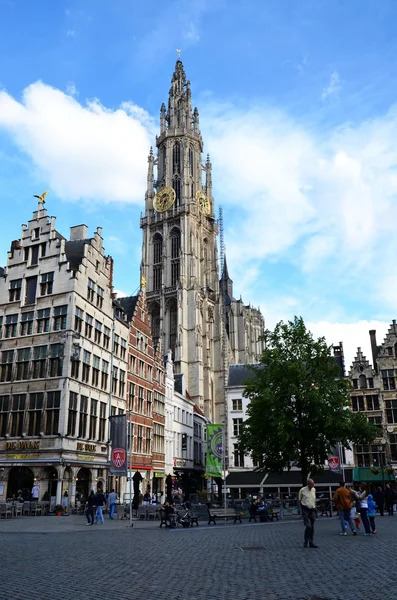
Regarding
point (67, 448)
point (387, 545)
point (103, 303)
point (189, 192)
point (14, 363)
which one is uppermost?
point (189, 192)

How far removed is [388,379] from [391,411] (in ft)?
9.57

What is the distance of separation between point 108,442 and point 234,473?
1716cm

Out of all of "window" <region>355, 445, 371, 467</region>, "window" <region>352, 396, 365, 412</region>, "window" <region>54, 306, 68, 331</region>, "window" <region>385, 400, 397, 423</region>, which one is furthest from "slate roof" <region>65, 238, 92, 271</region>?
"window" <region>385, 400, 397, 423</region>

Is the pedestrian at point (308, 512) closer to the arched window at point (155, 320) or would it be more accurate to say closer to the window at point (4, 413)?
the window at point (4, 413)

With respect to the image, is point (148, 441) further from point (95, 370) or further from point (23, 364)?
point (23, 364)

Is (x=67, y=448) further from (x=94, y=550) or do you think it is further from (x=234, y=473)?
(x=234, y=473)

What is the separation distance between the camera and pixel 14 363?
3394 centimetres

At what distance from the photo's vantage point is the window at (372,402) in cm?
4922

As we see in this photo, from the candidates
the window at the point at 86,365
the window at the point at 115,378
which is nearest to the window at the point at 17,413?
the window at the point at 86,365

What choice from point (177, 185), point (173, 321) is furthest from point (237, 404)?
point (177, 185)

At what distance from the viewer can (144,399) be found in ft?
147

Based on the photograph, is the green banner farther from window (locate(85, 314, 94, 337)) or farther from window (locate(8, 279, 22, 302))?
window (locate(8, 279, 22, 302))

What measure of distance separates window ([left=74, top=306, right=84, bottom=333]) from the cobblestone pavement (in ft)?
59.7

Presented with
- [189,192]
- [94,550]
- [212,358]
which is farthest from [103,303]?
[189,192]
